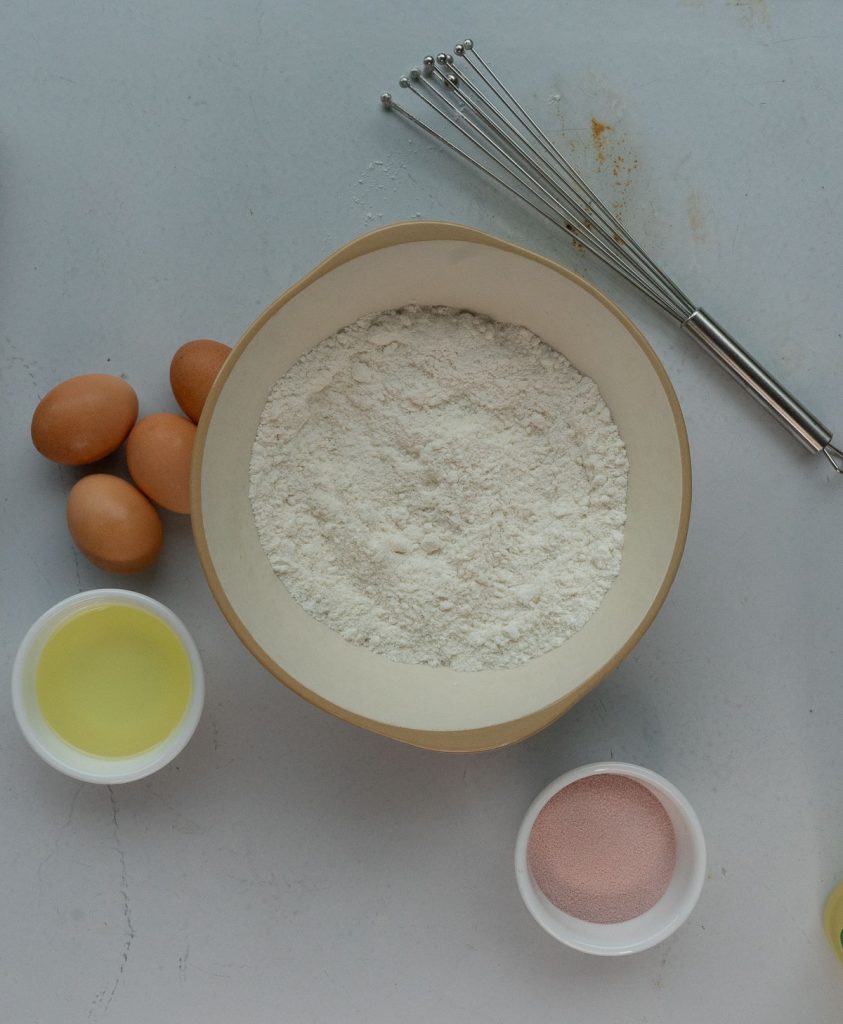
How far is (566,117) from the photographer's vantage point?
97 cm

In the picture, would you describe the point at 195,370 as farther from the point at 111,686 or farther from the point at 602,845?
the point at 602,845

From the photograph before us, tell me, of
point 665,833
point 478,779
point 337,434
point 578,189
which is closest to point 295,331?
point 337,434

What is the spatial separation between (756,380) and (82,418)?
0.70 meters

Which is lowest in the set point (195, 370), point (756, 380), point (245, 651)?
point (245, 651)

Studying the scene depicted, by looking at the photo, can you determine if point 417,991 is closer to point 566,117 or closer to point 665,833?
point 665,833

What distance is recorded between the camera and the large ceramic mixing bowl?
0.80 meters

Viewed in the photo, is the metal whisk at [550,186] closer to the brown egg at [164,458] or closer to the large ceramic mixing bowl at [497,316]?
the large ceramic mixing bowl at [497,316]

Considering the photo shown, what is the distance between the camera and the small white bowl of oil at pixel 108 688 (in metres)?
0.90

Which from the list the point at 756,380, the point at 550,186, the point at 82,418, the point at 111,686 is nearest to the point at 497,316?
the point at 550,186

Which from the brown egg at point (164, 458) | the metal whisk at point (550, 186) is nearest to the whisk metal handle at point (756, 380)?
the metal whisk at point (550, 186)

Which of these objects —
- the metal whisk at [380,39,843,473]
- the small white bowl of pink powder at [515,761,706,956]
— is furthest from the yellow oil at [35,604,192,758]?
the metal whisk at [380,39,843,473]

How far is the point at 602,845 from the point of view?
0.94 m

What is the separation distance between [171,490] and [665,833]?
24.7 inches

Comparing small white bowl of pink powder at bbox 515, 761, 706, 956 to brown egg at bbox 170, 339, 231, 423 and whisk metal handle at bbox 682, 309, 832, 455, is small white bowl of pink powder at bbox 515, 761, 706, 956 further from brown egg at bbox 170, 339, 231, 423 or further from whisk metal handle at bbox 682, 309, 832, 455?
brown egg at bbox 170, 339, 231, 423
